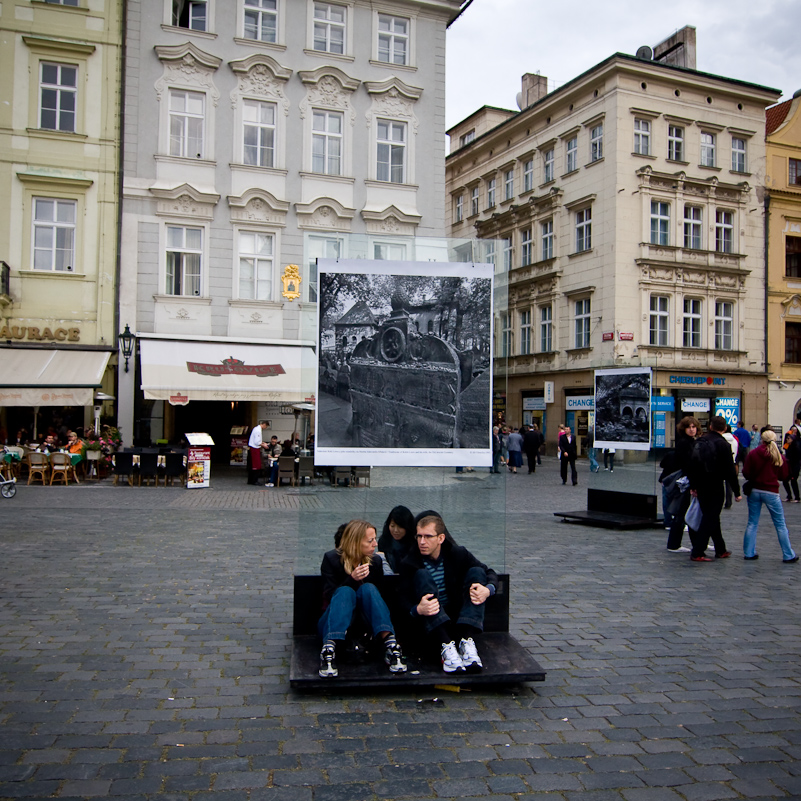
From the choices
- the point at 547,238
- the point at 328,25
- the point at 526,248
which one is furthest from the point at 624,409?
the point at 526,248

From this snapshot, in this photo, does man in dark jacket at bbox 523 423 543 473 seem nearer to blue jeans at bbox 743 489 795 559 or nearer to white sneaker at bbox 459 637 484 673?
blue jeans at bbox 743 489 795 559

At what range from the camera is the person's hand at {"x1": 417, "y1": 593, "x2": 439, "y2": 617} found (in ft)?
16.6

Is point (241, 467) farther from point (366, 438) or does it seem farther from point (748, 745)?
point (748, 745)

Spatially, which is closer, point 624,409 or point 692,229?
point 624,409

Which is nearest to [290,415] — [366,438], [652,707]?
[366,438]

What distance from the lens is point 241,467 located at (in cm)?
2536

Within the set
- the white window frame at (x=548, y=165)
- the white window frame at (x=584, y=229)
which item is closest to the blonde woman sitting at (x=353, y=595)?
the white window frame at (x=584, y=229)

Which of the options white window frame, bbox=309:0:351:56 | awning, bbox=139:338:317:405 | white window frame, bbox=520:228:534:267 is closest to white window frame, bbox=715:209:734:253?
white window frame, bbox=520:228:534:267

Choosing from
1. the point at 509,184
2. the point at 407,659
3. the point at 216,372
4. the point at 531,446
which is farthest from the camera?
the point at 509,184

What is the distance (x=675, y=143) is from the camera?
34.8 m

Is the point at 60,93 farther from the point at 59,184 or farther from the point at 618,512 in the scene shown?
the point at 618,512

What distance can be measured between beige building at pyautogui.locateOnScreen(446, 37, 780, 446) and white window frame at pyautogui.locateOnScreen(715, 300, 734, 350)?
0.04 meters

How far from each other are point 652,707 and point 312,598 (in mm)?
2377

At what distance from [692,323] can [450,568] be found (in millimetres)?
31994
